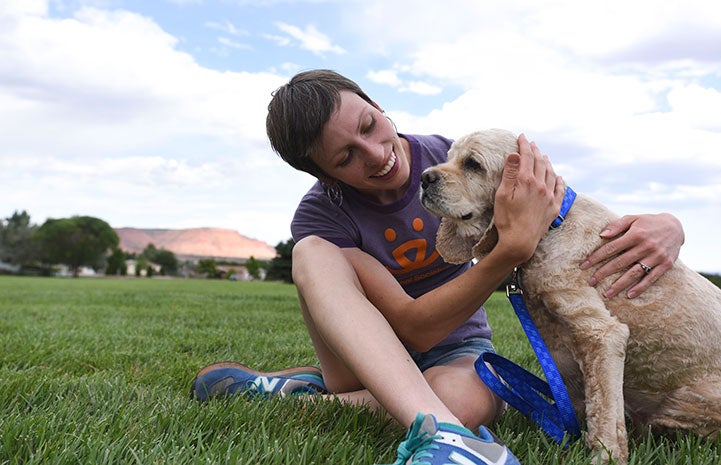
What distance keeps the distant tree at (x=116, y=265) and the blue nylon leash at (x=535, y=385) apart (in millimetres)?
91843

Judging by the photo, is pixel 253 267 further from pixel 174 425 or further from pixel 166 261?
pixel 174 425

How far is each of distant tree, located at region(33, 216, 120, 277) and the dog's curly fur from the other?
91.3 m

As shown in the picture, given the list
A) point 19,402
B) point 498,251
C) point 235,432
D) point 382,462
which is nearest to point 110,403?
point 19,402

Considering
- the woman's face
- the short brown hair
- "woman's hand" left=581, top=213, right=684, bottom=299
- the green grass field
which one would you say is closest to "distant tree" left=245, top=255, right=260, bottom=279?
the green grass field

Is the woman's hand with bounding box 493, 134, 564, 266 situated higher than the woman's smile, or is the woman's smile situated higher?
the woman's smile

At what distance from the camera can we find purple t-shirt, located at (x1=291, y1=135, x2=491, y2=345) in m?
3.40

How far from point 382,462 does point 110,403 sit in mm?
1441

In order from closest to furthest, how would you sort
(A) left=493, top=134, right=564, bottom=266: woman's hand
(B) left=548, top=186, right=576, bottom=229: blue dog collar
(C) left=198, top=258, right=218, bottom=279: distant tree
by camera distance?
1. (A) left=493, top=134, right=564, bottom=266: woman's hand
2. (B) left=548, top=186, right=576, bottom=229: blue dog collar
3. (C) left=198, top=258, right=218, bottom=279: distant tree

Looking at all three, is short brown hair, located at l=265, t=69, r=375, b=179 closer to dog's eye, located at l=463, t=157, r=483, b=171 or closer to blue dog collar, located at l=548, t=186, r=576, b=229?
dog's eye, located at l=463, t=157, r=483, b=171

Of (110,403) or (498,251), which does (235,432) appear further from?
(498,251)

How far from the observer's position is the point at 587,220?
9.11 ft

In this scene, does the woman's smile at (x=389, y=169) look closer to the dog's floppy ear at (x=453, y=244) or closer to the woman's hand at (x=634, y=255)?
the dog's floppy ear at (x=453, y=244)

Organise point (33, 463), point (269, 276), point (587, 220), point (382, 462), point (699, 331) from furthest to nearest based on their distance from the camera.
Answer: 1. point (269, 276)
2. point (587, 220)
3. point (699, 331)
4. point (382, 462)
5. point (33, 463)

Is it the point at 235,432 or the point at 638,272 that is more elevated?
the point at 638,272
